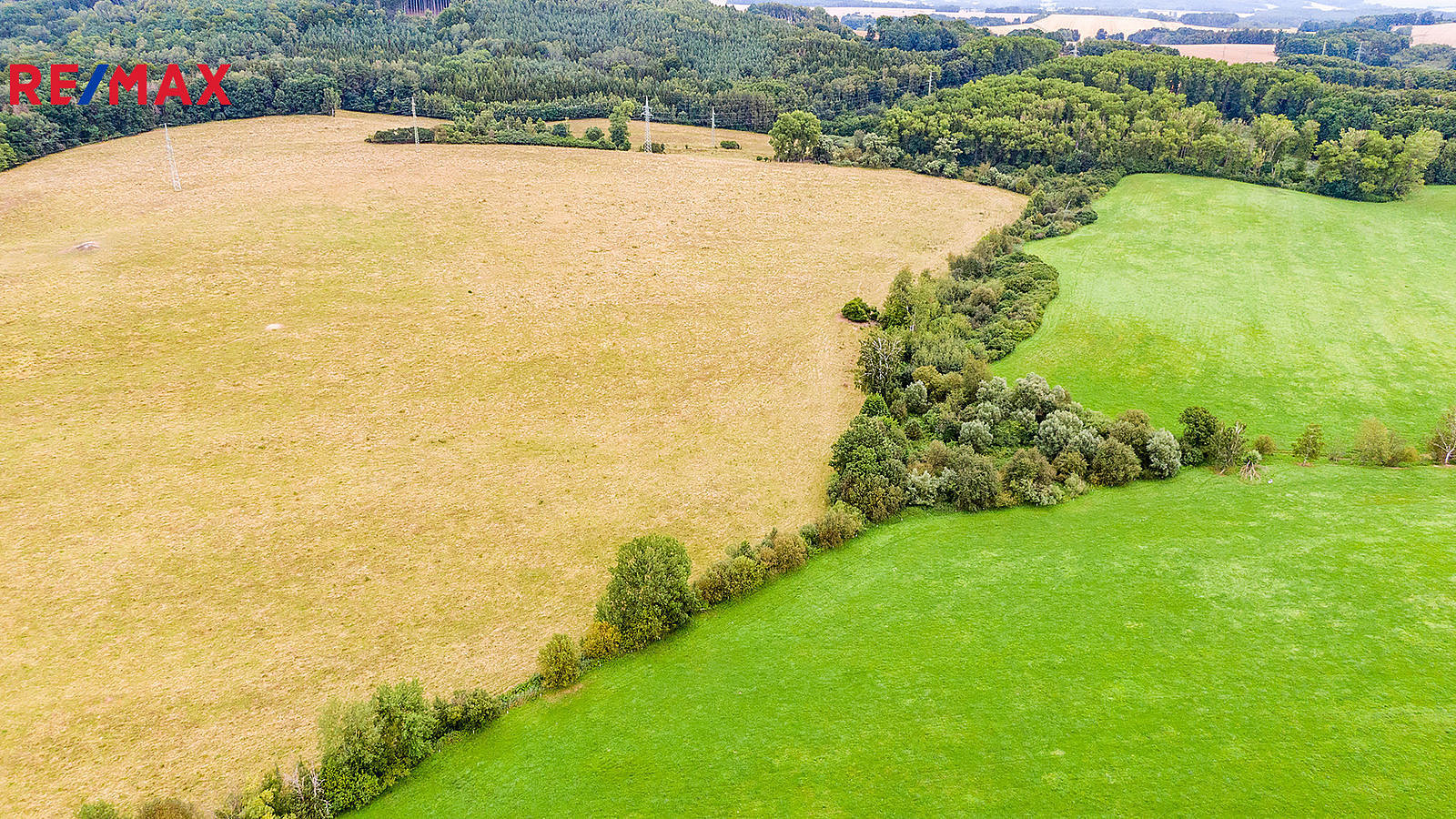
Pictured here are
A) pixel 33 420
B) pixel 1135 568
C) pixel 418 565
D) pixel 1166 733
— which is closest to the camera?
pixel 1166 733

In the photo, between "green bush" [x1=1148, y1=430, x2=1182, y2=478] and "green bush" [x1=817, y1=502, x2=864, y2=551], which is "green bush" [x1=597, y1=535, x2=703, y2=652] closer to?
"green bush" [x1=817, y1=502, x2=864, y2=551]

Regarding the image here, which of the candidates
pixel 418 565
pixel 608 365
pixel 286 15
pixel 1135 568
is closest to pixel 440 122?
pixel 286 15

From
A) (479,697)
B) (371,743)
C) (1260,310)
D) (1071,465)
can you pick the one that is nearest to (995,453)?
(1071,465)

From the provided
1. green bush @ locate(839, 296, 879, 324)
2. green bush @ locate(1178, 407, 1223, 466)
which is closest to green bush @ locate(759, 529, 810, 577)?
green bush @ locate(1178, 407, 1223, 466)

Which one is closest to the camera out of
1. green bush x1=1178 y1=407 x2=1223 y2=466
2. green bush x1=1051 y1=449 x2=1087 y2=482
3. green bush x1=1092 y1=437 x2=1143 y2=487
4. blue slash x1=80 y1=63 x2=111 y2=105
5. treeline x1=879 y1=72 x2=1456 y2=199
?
green bush x1=1092 y1=437 x2=1143 y2=487

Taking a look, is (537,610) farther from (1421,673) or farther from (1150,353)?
(1150,353)
